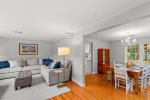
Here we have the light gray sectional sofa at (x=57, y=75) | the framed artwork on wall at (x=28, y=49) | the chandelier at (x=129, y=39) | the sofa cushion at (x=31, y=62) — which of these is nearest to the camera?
the light gray sectional sofa at (x=57, y=75)

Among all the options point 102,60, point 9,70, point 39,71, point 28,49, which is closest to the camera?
point 9,70

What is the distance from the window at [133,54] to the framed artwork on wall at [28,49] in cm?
586

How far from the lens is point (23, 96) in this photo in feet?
8.57

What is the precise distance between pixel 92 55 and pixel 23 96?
12.9ft

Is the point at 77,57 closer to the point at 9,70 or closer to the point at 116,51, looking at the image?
the point at 9,70

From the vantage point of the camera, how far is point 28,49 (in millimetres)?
5711

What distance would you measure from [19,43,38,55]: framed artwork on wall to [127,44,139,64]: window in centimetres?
586

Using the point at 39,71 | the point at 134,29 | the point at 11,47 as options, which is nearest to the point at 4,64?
the point at 11,47

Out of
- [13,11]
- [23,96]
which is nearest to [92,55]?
[23,96]

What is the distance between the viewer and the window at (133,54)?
16.2ft

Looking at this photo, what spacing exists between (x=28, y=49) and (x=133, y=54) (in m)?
6.34

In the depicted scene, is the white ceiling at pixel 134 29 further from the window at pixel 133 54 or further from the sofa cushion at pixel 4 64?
the sofa cushion at pixel 4 64

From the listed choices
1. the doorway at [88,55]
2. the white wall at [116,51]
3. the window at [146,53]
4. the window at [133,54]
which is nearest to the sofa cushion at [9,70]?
the doorway at [88,55]

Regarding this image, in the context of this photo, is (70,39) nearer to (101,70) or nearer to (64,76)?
(64,76)
